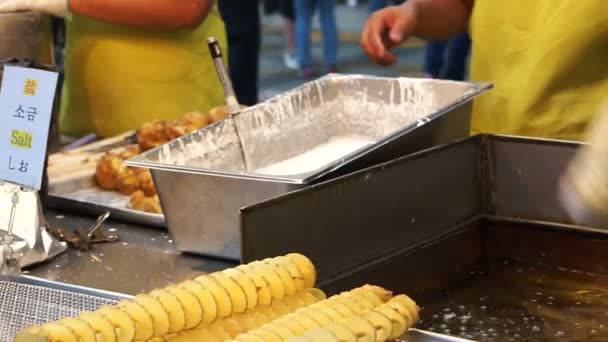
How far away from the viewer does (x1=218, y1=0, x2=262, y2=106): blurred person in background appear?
4074mm

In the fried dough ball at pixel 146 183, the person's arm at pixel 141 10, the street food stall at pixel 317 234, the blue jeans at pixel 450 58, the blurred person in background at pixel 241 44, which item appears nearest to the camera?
the street food stall at pixel 317 234

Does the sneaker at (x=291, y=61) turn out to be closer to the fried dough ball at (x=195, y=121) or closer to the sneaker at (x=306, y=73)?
the sneaker at (x=306, y=73)

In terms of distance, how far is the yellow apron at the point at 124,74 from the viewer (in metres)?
2.53

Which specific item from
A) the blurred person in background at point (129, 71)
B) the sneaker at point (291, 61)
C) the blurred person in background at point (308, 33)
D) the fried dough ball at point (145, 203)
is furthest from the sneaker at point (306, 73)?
the fried dough ball at point (145, 203)

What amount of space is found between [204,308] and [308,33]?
21.8 ft

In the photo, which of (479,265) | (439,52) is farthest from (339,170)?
(439,52)

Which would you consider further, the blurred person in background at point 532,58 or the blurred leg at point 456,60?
the blurred leg at point 456,60

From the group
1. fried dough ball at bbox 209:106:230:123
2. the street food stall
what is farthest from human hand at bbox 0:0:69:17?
fried dough ball at bbox 209:106:230:123

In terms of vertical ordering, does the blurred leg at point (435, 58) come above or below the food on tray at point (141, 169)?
below

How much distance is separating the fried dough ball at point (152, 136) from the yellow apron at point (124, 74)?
0.48m

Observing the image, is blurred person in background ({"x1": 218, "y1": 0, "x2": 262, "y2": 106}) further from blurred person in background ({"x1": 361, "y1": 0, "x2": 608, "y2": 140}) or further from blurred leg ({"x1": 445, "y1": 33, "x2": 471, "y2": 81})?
blurred leg ({"x1": 445, "y1": 33, "x2": 471, "y2": 81})

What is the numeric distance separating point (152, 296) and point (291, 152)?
3.21 feet

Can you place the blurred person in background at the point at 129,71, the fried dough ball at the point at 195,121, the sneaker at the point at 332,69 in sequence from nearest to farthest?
the fried dough ball at the point at 195,121, the blurred person in background at the point at 129,71, the sneaker at the point at 332,69

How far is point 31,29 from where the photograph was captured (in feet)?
7.12
